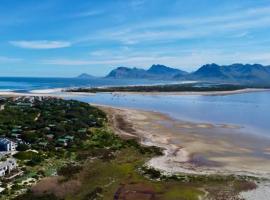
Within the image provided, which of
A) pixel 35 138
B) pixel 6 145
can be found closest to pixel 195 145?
pixel 35 138

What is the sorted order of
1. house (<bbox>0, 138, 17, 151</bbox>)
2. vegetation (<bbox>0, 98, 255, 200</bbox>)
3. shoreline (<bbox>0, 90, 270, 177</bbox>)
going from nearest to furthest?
vegetation (<bbox>0, 98, 255, 200</bbox>) < shoreline (<bbox>0, 90, 270, 177</bbox>) < house (<bbox>0, 138, 17, 151</bbox>)

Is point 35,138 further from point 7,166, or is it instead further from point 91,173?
point 91,173

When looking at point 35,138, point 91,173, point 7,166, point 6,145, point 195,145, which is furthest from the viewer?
point 195,145

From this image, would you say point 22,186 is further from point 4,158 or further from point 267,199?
point 267,199

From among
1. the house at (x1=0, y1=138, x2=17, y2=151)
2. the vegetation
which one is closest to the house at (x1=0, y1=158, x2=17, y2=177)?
the vegetation

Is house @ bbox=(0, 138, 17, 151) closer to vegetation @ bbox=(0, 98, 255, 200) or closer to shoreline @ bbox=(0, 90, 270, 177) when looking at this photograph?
vegetation @ bbox=(0, 98, 255, 200)


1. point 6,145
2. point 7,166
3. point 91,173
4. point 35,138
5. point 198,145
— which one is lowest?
point 198,145
